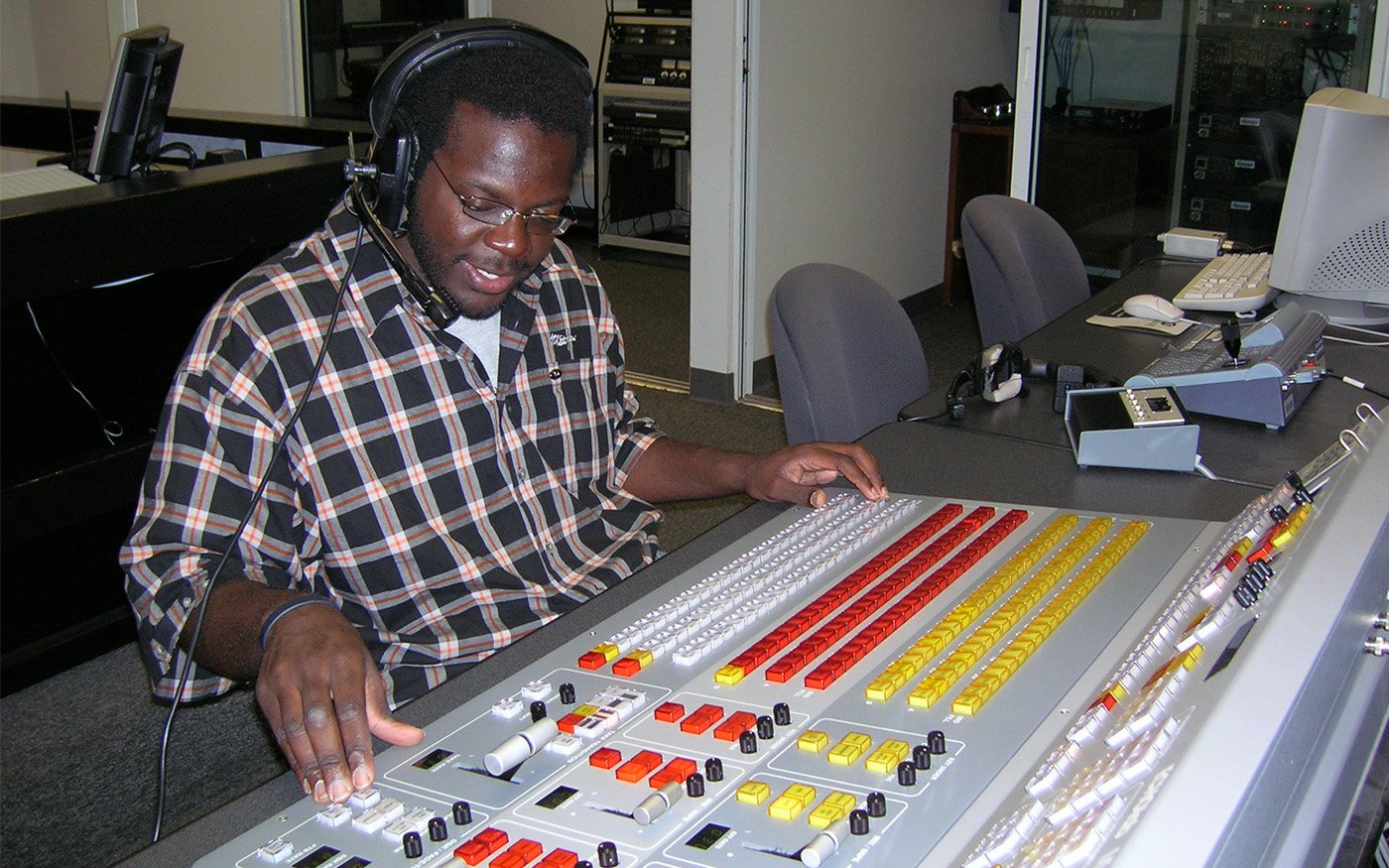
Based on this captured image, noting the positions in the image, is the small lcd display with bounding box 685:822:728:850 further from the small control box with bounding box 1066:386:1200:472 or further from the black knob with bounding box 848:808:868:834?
the small control box with bounding box 1066:386:1200:472

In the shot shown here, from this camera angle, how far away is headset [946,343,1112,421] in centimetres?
190

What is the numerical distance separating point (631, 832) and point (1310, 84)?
12.1 feet

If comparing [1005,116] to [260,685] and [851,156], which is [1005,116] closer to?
[851,156]

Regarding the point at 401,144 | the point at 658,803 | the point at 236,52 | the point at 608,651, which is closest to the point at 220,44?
the point at 236,52

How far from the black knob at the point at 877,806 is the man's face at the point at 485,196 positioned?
69 centimetres

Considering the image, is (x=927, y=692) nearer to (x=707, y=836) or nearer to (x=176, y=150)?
(x=707, y=836)

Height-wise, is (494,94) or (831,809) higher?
(494,94)

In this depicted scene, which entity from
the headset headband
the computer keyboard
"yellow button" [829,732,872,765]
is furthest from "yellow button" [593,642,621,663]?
the computer keyboard

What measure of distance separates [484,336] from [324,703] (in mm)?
611

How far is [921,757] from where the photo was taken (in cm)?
86

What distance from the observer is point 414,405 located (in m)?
1.35

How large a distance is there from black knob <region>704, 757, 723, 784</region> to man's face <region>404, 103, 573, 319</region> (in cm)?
61

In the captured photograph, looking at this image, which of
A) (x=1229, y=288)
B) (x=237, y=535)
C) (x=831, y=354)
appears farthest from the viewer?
(x=1229, y=288)

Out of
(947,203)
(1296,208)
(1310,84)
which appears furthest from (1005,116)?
(1296,208)
